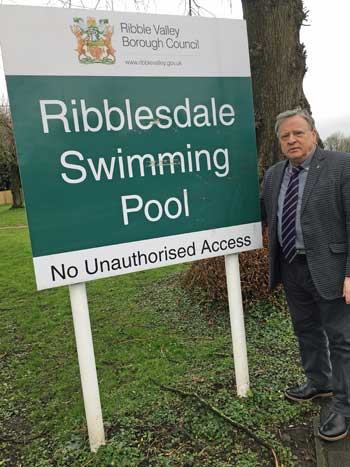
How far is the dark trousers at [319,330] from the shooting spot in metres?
2.47

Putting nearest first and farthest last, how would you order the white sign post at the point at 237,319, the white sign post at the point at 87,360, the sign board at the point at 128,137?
the sign board at the point at 128,137 → the white sign post at the point at 87,360 → the white sign post at the point at 237,319

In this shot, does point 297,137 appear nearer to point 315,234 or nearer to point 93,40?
point 315,234

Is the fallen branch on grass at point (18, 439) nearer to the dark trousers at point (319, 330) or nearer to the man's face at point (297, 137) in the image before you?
the dark trousers at point (319, 330)

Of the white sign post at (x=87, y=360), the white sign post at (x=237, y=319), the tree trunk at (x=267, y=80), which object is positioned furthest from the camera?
the tree trunk at (x=267, y=80)

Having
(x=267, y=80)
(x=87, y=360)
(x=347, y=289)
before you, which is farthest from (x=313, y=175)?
(x=267, y=80)

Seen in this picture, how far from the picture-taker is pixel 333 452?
2.37m

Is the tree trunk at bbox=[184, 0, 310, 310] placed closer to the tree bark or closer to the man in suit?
the tree bark

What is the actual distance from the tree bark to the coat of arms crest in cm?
297

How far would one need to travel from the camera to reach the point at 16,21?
2043mm

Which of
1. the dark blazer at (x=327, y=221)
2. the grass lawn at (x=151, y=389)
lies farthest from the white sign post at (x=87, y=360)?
the dark blazer at (x=327, y=221)

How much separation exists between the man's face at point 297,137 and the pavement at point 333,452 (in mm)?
1692

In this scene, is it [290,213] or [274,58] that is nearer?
[290,213]

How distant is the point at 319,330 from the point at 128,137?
71.4 inches

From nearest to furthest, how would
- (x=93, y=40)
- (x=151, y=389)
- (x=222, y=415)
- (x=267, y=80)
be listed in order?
1. (x=93, y=40)
2. (x=222, y=415)
3. (x=151, y=389)
4. (x=267, y=80)
